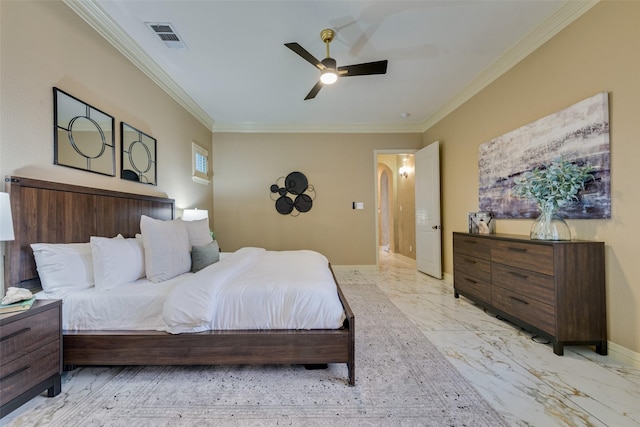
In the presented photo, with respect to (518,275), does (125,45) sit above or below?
above

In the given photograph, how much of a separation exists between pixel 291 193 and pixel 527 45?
146 inches

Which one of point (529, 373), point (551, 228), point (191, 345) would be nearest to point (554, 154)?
point (551, 228)

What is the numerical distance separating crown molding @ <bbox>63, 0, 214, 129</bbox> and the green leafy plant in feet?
12.9

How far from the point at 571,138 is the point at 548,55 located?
0.87m

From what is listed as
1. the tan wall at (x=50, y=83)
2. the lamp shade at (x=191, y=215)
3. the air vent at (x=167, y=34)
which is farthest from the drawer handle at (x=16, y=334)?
the air vent at (x=167, y=34)

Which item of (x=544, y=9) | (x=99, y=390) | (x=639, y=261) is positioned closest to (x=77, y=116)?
(x=99, y=390)

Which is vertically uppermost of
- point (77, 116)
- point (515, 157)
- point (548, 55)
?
point (548, 55)

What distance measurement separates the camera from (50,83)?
1.78m

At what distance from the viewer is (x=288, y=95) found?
3.62 m

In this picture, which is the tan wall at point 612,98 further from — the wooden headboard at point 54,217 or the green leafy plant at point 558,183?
the wooden headboard at point 54,217

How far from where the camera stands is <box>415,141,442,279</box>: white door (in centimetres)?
419

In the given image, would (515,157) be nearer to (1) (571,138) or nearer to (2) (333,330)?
(1) (571,138)

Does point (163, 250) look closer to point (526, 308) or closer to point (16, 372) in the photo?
point (16, 372)

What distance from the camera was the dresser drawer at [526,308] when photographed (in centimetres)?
198
